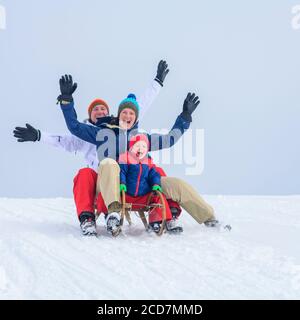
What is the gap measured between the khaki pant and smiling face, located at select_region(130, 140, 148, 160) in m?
0.27

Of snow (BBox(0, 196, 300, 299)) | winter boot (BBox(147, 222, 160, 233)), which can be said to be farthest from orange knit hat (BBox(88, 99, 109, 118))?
winter boot (BBox(147, 222, 160, 233))

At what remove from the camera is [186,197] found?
4.49 metres

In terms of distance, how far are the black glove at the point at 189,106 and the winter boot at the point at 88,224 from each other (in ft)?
Answer: 4.06

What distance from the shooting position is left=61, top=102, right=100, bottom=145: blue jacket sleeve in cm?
457

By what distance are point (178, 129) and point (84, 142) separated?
3.21 feet

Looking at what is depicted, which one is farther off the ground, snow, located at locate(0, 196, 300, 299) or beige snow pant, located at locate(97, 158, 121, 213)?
beige snow pant, located at locate(97, 158, 121, 213)

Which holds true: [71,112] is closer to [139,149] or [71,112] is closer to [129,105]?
[129,105]

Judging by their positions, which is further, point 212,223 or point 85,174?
point 212,223

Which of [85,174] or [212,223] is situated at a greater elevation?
[85,174]

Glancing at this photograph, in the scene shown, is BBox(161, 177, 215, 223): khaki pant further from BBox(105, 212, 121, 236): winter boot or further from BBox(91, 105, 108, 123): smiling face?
BBox(91, 105, 108, 123): smiling face

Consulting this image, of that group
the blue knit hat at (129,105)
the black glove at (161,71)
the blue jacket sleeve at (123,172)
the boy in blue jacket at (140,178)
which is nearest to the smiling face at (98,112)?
the blue knit hat at (129,105)

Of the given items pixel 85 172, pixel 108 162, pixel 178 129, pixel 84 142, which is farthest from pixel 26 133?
pixel 178 129
